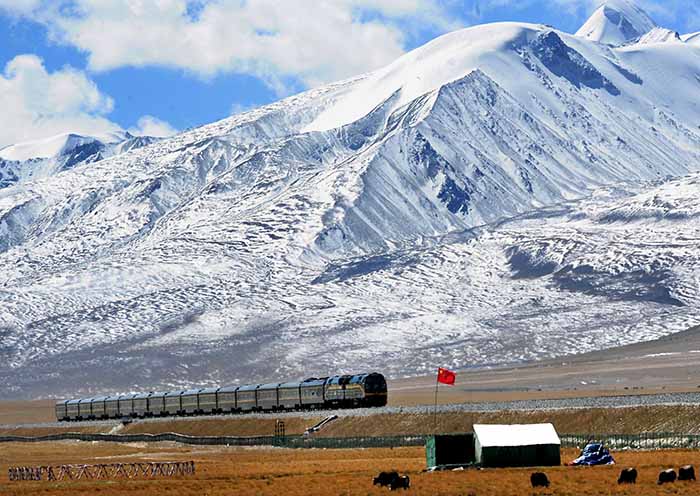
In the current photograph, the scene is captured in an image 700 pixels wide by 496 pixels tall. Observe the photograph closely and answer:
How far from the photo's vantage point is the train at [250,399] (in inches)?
5477

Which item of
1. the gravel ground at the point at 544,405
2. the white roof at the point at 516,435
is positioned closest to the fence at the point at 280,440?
the gravel ground at the point at 544,405

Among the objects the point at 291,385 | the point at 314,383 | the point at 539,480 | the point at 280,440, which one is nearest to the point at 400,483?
the point at 539,480

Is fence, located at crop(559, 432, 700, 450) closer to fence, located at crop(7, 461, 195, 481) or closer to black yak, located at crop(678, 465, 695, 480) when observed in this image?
black yak, located at crop(678, 465, 695, 480)

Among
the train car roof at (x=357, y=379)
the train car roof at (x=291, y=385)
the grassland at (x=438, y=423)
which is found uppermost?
the train car roof at (x=357, y=379)

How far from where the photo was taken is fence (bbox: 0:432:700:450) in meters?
87.6

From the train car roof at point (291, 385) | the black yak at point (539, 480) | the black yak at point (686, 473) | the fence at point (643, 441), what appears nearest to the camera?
the black yak at point (539, 480)

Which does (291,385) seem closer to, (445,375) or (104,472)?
(445,375)

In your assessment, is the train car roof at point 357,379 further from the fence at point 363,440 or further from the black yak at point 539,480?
the black yak at point 539,480

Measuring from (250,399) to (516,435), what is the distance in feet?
247

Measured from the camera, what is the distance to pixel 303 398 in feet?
468

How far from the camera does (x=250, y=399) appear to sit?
14925 centimetres

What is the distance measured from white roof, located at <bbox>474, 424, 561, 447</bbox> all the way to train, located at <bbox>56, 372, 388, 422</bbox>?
58.6 m

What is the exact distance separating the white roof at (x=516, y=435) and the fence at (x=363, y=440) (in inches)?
522

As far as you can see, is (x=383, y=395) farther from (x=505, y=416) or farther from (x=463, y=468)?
(x=463, y=468)
